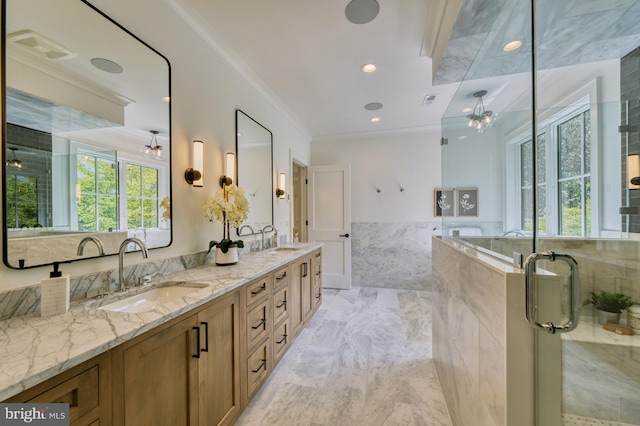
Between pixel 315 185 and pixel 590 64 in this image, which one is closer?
pixel 590 64

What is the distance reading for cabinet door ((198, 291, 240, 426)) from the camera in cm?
130

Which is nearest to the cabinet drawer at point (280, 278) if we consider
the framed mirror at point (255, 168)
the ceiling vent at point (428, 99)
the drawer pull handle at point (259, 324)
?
the drawer pull handle at point (259, 324)

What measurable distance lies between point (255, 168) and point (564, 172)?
259 centimetres

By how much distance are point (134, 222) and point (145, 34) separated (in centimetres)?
118

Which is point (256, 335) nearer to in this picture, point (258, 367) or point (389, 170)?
point (258, 367)

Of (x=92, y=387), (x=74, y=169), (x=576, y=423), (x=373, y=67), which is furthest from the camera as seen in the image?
(x=373, y=67)

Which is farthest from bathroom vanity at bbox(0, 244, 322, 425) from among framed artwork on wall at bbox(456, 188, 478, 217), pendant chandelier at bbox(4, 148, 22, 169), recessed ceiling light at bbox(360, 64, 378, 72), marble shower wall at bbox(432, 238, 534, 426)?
recessed ceiling light at bbox(360, 64, 378, 72)

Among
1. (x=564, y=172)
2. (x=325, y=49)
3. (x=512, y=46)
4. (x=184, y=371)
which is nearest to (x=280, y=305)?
(x=184, y=371)

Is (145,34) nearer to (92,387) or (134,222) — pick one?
(134,222)

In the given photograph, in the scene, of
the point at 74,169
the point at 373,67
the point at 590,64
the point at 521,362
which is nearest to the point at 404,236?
the point at 373,67

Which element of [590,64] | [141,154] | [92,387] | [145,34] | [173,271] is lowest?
[92,387]

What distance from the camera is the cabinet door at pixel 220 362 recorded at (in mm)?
1304

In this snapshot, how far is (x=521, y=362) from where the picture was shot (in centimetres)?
92

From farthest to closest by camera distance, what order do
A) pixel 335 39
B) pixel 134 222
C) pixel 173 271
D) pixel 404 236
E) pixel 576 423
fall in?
pixel 404 236, pixel 335 39, pixel 173 271, pixel 134 222, pixel 576 423
